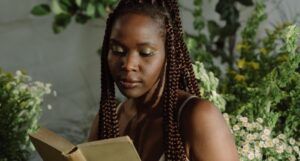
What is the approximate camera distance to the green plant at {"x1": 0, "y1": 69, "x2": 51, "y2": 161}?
3334 millimetres

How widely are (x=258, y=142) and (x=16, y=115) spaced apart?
1.20 m

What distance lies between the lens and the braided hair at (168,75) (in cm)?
196

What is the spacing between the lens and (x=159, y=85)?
207cm

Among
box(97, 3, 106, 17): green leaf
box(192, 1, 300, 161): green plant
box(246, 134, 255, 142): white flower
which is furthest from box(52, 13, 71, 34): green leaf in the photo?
box(246, 134, 255, 142): white flower

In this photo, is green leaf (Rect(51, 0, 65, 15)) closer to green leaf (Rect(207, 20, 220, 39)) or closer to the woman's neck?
green leaf (Rect(207, 20, 220, 39))

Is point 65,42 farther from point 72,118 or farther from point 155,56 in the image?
point 155,56

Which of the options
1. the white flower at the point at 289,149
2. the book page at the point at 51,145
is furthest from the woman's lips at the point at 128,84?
the white flower at the point at 289,149

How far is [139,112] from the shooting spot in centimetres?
217

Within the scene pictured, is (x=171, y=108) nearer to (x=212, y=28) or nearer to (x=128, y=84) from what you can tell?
(x=128, y=84)

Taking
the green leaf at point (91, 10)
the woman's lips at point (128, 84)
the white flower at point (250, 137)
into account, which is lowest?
the white flower at point (250, 137)

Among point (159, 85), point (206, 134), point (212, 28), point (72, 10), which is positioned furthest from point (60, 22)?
point (206, 134)

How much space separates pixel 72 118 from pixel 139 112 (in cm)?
264

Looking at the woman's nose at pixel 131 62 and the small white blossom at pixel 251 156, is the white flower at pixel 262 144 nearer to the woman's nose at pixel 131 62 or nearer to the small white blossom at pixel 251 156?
the small white blossom at pixel 251 156

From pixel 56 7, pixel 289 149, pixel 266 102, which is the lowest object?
pixel 289 149
